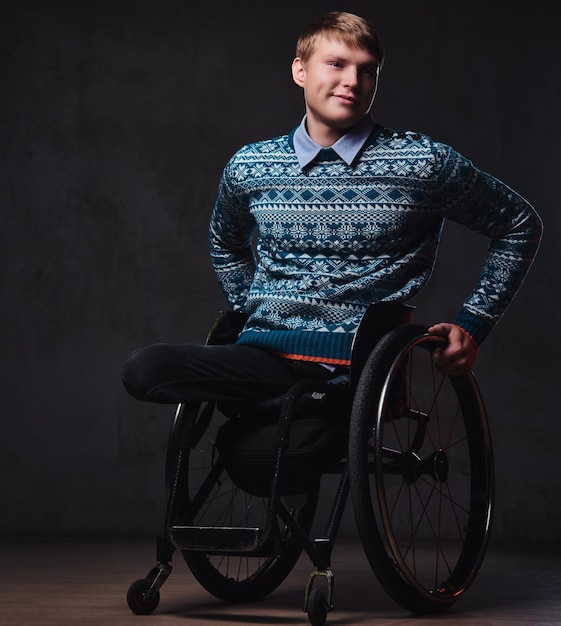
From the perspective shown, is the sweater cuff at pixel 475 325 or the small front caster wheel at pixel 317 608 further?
the sweater cuff at pixel 475 325

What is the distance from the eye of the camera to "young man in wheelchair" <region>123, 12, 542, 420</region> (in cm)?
204

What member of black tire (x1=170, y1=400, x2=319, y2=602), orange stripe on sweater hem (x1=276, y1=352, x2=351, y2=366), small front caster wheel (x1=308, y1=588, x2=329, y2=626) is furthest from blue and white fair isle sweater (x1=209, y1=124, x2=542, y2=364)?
small front caster wheel (x1=308, y1=588, x2=329, y2=626)

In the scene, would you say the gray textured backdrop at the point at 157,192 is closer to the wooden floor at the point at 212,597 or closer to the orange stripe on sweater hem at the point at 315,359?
the wooden floor at the point at 212,597

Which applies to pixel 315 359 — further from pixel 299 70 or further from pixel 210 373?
pixel 299 70

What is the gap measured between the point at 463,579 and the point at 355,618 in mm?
267

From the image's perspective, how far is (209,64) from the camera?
3924mm

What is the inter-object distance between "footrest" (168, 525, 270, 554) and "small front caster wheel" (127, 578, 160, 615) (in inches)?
6.1

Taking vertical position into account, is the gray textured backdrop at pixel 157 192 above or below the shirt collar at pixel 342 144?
→ below

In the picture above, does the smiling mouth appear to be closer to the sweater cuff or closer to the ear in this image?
the ear

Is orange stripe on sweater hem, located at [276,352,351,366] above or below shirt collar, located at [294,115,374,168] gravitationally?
below

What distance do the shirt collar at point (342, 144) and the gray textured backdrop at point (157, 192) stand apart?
1.75m

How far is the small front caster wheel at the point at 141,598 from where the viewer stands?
204 cm

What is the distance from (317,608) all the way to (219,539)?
0.21 meters

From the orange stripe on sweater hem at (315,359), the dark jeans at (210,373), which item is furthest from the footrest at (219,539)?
the orange stripe on sweater hem at (315,359)
